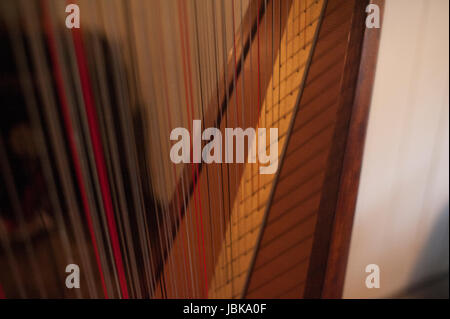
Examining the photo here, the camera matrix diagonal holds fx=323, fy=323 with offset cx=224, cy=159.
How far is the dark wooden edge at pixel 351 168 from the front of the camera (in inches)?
30.6

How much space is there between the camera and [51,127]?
1.75 feet

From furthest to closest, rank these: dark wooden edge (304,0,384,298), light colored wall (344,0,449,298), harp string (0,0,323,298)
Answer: light colored wall (344,0,449,298)
dark wooden edge (304,0,384,298)
harp string (0,0,323,298)

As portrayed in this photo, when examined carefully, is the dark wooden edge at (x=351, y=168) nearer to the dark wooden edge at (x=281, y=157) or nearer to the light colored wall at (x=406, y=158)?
the dark wooden edge at (x=281, y=157)

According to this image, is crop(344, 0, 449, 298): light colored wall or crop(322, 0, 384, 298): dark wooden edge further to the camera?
crop(344, 0, 449, 298): light colored wall

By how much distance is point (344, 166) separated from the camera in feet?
2.80

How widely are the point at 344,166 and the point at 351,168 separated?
0.02 metres

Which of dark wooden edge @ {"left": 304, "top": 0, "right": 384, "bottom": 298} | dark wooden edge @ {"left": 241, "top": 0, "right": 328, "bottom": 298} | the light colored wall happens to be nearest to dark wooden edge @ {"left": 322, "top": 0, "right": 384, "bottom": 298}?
dark wooden edge @ {"left": 304, "top": 0, "right": 384, "bottom": 298}

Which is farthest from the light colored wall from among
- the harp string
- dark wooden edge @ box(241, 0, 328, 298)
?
the harp string

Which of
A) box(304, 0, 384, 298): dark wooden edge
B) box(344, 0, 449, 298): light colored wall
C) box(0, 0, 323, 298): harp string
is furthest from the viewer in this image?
box(344, 0, 449, 298): light colored wall

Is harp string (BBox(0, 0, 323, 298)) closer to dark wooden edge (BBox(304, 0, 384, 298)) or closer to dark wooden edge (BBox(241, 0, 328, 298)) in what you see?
dark wooden edge (BBox(241, 0, 328, 298))

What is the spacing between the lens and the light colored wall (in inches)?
49.7

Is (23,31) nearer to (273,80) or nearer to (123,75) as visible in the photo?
(123,75)

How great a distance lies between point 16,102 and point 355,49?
0.71 meters

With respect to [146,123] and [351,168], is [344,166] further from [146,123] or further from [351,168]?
[146,123]
